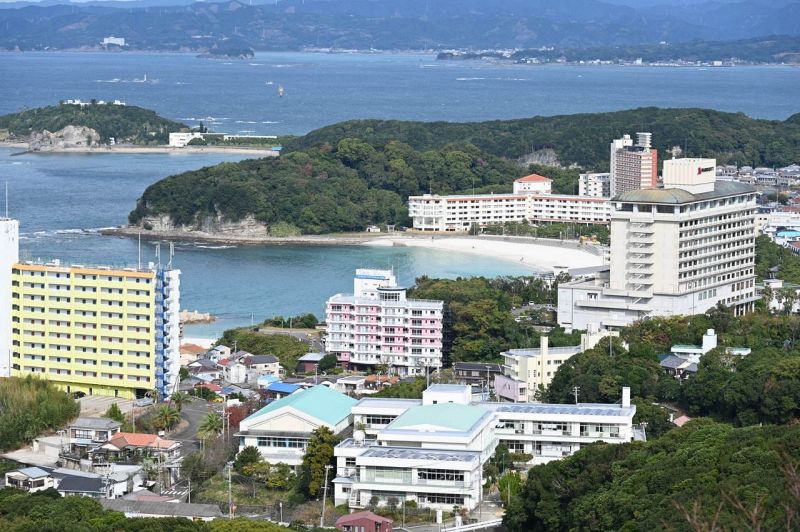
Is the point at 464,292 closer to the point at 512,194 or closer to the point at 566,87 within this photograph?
the point at 512,194

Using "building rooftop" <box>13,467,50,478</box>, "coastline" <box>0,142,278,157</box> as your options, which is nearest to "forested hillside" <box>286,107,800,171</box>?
"coastline" <box>0,142,278,157</box>

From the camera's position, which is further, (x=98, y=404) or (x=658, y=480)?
(x=98, y=404)

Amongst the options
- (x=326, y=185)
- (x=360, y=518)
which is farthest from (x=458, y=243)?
(x=360, y=518)

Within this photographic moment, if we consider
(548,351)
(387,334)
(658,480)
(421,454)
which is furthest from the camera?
(387,334)

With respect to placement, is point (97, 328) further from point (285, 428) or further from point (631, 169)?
point (631, 169)

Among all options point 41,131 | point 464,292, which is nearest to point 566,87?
point 41,131

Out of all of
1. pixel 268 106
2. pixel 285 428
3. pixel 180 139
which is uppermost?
pixel 268 106

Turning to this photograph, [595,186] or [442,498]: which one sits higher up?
[595,186]
